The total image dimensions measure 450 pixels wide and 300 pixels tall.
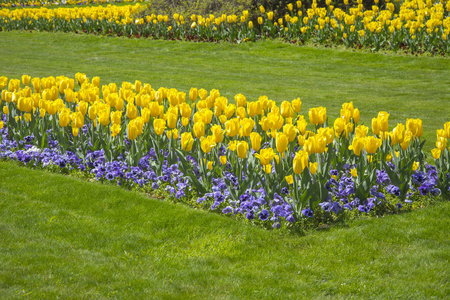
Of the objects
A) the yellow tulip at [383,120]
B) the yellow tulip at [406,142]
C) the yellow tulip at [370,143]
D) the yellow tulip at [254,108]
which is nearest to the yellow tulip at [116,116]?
the yellow tulip at [254,108]

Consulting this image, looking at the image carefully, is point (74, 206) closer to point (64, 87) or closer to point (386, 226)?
point (64, 87)

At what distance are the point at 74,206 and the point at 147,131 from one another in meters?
1.44

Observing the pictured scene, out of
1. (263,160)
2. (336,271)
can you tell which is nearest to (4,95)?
(263,160)

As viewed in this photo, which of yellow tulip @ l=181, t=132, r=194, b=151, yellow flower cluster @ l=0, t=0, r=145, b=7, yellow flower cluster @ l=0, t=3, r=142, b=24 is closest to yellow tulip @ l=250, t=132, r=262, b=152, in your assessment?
yellow tulip @ l=181, t=132, r=194, b=151

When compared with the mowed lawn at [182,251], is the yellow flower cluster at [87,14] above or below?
above

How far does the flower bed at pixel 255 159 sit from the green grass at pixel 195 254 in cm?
25

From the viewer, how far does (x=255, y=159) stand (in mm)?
5598

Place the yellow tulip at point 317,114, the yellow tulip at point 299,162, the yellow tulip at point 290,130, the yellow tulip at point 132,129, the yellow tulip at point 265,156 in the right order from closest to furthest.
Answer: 1. the yellow tulip at point 299,162
2. the yellow tulip at point 265,156
3. the yellow tulip at point 290,130
4. the yellow tulip at point 132,129
5. the yellow tulip at point 317,114

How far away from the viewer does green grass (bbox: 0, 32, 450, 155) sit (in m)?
10.4

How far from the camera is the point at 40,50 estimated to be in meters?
17.4

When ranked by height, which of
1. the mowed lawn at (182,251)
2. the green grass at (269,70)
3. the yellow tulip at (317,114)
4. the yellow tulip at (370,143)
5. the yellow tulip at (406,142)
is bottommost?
the mowed lawn at (182,251)

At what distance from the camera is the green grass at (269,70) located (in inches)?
411

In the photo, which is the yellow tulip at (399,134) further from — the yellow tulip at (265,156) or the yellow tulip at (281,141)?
the yellow tulip at (265,156)

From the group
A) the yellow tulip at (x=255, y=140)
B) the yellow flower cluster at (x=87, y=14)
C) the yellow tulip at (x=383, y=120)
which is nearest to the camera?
the yellow tulip at (x=255, y=140)
